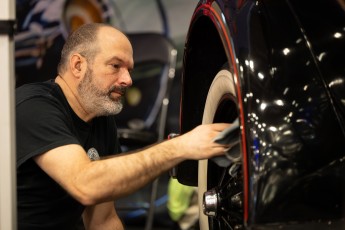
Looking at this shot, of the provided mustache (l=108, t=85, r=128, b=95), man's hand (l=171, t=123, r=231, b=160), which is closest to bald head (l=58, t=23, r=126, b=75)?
mustache (l=108, t=85, r=128, b=95)

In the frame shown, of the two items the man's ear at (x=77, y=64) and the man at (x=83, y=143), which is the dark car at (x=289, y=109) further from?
the man's ear at (x=77, y=64)

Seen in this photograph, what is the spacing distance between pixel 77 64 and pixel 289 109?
1109 mm

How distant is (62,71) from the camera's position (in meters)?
2.15

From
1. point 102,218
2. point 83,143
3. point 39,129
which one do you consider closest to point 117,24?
point 102,218

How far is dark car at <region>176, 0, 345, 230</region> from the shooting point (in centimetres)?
110

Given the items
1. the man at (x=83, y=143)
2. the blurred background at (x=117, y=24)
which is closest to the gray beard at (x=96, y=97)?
the man at (x=83, y=143)

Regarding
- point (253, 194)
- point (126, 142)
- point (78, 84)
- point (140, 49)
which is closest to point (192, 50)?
point (78, 84)

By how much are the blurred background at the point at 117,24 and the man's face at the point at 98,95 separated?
7.92 ft

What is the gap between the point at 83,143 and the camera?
2.13m

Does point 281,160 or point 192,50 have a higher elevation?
point 192,50

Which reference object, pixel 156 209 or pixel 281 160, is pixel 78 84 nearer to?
pixel 281 160

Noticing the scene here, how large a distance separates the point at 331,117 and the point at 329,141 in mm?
50

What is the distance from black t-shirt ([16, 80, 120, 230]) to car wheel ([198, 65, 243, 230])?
0.43 metres

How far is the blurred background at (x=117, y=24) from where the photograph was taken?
177 inches
